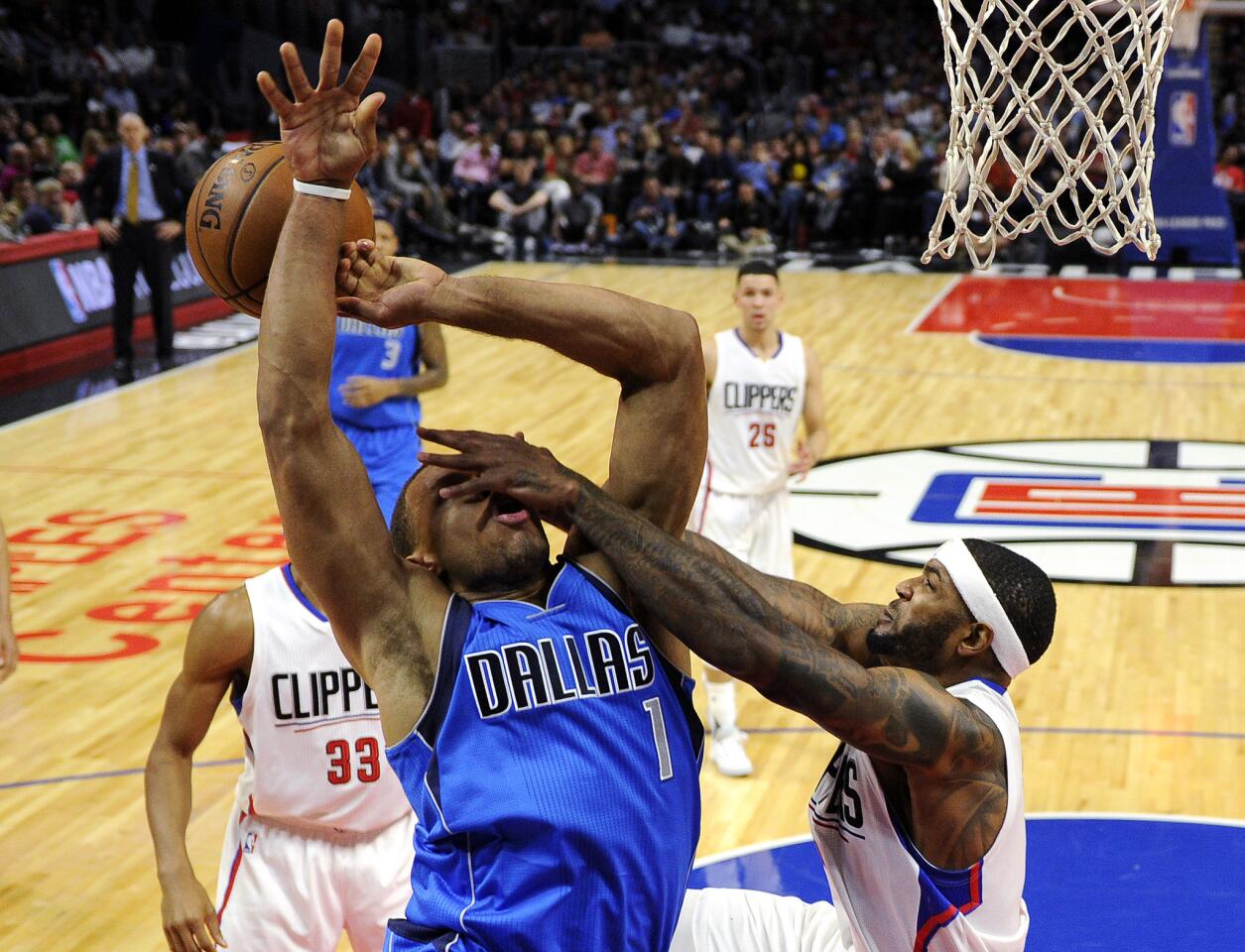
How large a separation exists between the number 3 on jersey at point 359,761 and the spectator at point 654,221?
54.8ft

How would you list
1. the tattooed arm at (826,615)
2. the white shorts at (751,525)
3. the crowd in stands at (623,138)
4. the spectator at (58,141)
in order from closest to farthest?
the tattooed arm at (826,615), the white shorts at (751,525), the spectator at (58,141), the crowd in stands at (623,138)

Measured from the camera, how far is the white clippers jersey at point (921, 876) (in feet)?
9.21

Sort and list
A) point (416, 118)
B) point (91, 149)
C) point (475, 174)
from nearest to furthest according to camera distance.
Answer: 1. point (91, 149)
2. point (475, 174)
3. point (416, 118)

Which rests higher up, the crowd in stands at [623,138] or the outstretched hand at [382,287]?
the outstretched hand at [382,287]

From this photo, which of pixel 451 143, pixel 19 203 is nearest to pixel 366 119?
pixel 19 203

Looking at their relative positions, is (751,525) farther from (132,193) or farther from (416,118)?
(416,118)

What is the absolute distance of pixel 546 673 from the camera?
2.46 meters

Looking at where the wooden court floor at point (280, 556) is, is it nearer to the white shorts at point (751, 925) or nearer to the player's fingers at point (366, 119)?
the white shorts at point (751, 925)

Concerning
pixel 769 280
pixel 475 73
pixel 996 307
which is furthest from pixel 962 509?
pixel 475 73

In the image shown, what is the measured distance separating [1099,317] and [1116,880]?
11.8 metres

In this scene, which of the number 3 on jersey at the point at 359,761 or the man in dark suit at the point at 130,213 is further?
the man in dark suit at the point at 130,213

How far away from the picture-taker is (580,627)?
2518mm

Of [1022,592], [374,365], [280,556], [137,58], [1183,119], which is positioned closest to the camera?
[1022,592]

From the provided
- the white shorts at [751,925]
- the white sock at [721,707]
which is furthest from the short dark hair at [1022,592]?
the white sock at [721,707]
